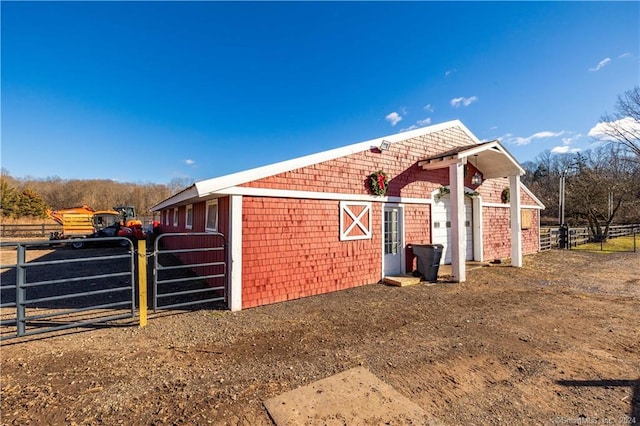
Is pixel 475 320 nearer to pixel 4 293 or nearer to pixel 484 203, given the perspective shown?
pixel 484 203

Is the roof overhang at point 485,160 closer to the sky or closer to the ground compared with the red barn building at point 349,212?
closer to the sky

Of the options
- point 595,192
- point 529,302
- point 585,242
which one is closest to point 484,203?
point 529,302

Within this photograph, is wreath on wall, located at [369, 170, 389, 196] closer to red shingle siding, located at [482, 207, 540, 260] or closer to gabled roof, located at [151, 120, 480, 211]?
gabled roof, located at [151, 120, 480, 211]

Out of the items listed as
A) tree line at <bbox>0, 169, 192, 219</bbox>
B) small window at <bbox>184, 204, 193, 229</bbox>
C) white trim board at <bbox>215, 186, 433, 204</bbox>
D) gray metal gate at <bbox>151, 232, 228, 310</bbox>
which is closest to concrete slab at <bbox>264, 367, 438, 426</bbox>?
gray metal gate at <bbox>151, 232, 228, 310</bbox>

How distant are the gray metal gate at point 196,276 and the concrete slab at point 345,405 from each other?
97.0 inches

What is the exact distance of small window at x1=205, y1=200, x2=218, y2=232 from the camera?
6.84 m

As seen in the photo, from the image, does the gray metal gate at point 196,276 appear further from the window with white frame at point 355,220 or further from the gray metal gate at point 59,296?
the window with white frame at point 355,220

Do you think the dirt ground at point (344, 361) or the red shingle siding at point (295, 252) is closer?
the dirt ground at point (344, 361)

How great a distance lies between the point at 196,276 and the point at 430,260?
249 inches

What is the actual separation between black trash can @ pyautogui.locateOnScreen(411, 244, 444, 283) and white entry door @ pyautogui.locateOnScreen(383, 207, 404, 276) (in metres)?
0.62

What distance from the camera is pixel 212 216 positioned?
23.6ft

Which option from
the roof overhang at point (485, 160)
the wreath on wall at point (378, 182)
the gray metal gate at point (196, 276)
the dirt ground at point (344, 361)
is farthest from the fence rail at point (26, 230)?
the roof overhang at point (485, 160)

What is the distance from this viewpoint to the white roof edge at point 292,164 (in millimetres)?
5176

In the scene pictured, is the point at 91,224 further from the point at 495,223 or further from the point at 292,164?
the point at 495,223
